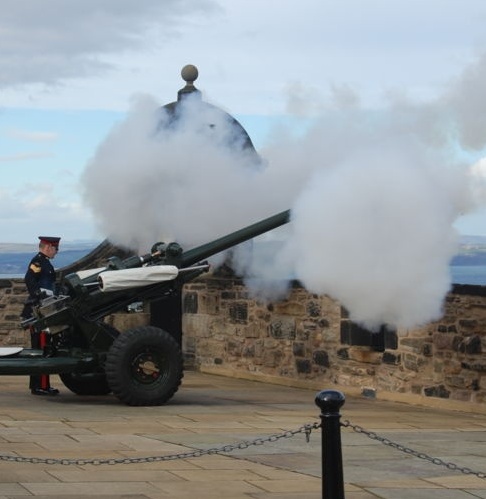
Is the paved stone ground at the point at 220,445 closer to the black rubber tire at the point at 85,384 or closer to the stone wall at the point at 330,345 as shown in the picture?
the black rubber tire at the point at 85,384

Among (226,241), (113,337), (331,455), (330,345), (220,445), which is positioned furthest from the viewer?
(330,345)

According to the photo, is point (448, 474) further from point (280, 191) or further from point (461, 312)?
point (280, 191)

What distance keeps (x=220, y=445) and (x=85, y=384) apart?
12.2 feet

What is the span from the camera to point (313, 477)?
8.44 metres

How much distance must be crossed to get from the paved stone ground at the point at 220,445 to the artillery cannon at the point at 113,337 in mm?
291

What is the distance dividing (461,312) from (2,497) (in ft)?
20.8

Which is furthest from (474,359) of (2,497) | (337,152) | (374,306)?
(2,497)

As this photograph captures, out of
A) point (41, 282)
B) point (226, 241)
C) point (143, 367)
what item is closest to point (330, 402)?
point (143, 367)

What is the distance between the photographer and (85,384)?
1326cm

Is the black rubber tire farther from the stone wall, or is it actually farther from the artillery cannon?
the stone wall

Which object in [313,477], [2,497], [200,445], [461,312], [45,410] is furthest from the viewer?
[461,312]

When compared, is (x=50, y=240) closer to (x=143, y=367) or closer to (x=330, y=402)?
(x=143, y=367)

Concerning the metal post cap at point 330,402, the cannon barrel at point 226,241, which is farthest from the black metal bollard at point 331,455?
the cannon barrel at point 226,241

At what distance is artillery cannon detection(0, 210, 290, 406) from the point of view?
1217cm
